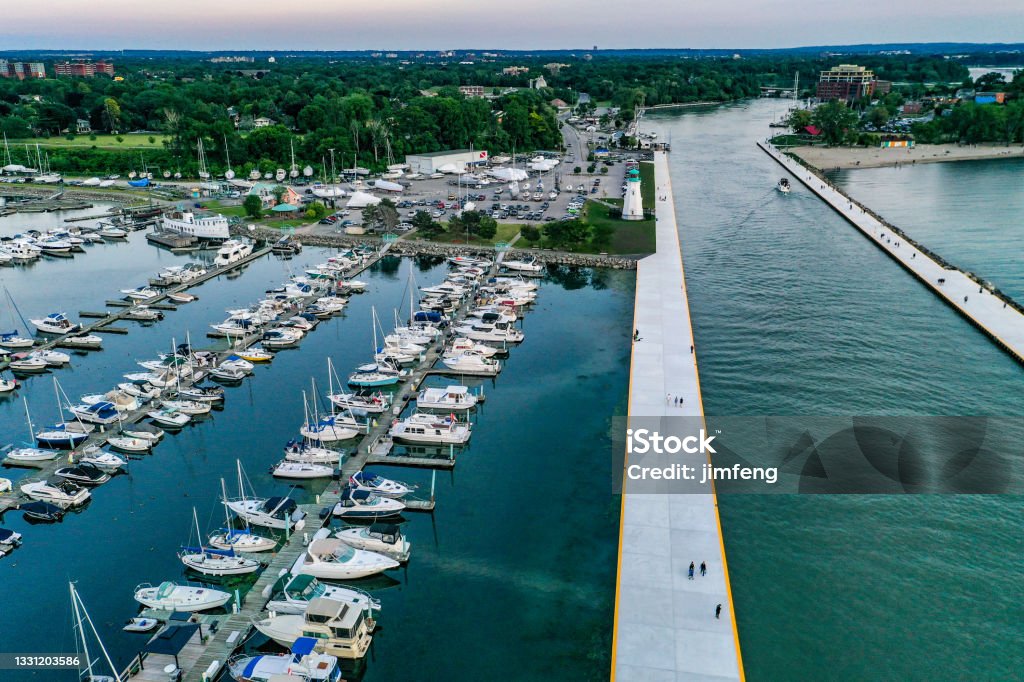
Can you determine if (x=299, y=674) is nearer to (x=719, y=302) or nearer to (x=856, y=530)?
(x=856, y=530)

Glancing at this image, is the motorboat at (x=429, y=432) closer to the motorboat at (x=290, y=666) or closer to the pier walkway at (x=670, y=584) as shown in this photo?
the pier walkway at (x=670, y=584)

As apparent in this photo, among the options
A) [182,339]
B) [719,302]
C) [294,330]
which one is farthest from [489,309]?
[182,339]

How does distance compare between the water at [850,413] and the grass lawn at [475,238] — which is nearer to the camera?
the water at [850,413]

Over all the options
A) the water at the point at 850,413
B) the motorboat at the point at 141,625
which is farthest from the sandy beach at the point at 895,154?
the motorboat at the point at 141,625

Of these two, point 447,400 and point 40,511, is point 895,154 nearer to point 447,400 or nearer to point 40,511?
point 447,400

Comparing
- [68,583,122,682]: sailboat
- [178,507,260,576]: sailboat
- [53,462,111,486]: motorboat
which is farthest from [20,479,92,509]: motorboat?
[68,583,122,682]: sailboat

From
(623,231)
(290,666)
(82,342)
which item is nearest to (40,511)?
(290,666)
